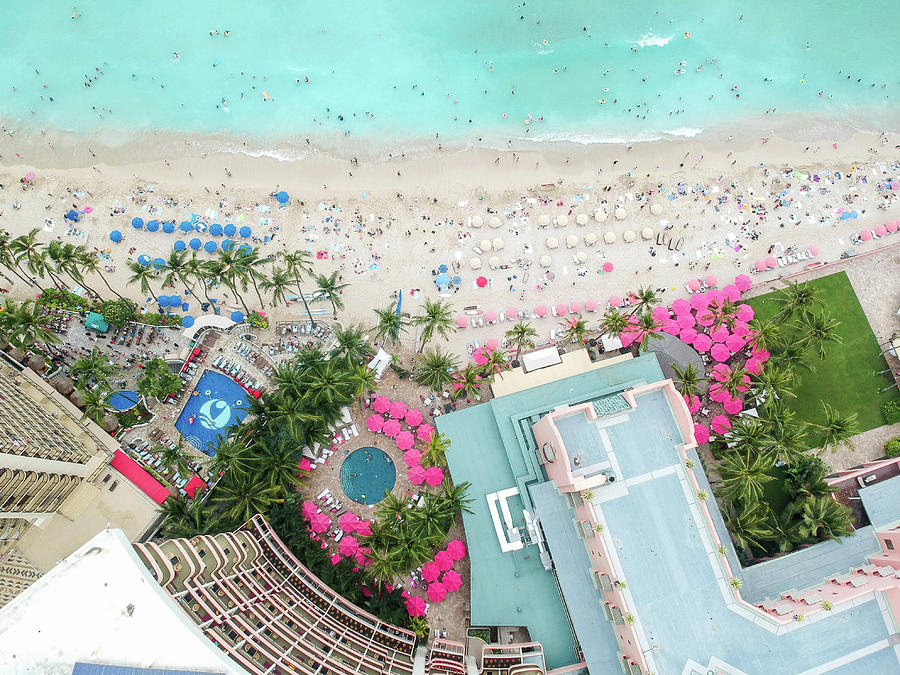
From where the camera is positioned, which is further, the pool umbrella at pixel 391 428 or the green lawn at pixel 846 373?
the green lawn at pixel 846 373

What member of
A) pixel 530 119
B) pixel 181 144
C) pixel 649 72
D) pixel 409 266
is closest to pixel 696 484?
pixel 409 266

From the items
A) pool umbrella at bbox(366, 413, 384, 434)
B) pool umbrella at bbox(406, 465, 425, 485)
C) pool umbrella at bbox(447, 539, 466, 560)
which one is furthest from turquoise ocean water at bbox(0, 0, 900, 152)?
pool umbrella at bbox(447, 539, 466, 560)

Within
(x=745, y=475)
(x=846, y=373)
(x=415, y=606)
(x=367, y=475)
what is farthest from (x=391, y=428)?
(x=846, y=373)

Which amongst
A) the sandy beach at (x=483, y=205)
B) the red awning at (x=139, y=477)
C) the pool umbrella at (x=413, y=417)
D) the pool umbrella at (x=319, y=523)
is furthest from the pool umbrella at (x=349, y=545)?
the sandy beach at (x=483, y=205)

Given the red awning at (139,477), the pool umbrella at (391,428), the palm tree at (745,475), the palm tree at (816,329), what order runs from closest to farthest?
the palm tree at (745,475) → the red awning at (139,477) → the palm tree at (816,329) → the pool umbrella at (391,428)

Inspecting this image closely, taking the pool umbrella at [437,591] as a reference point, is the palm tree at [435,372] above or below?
above

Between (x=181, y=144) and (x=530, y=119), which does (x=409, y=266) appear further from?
(x=181, y=144)

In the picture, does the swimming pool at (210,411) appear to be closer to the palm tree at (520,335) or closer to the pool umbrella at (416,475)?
the pool umbrella at (416,475)

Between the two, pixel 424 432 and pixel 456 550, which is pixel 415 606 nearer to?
pixel 456 550
